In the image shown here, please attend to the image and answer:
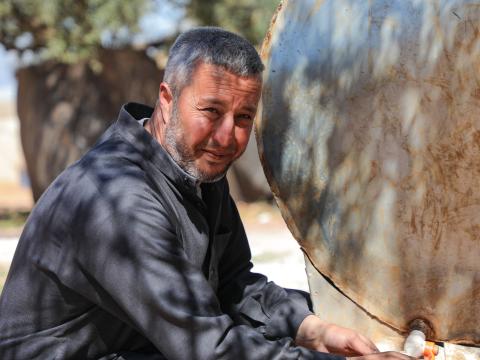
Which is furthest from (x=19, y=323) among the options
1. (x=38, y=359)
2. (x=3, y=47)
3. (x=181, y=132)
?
(x=3, y=47)

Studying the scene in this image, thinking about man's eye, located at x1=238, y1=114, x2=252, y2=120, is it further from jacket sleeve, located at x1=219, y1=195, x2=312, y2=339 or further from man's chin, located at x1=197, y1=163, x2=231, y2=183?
jacket sleeve, located at x1=219, y1=195, x2=312, y2=339

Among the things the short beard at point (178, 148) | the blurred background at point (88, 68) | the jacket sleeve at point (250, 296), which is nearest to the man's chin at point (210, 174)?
the short beard at point (178, 148)

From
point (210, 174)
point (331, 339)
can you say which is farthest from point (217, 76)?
point (331, 339)

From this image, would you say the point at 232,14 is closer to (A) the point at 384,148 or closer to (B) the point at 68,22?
(B) the point at 68,22

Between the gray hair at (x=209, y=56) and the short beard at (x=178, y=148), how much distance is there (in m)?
0.07

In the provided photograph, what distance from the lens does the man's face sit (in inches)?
90.5

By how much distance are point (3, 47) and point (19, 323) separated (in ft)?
32.4

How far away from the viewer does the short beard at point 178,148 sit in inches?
92.2

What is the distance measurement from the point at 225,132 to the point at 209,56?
20 centimetres

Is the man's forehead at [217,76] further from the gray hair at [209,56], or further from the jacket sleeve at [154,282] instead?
the jacket sleeve at [154,282]

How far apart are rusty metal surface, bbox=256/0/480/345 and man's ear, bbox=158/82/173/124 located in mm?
580

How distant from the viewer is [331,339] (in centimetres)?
261

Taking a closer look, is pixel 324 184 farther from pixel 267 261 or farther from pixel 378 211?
pixel 267 261

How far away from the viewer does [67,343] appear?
229 cm
